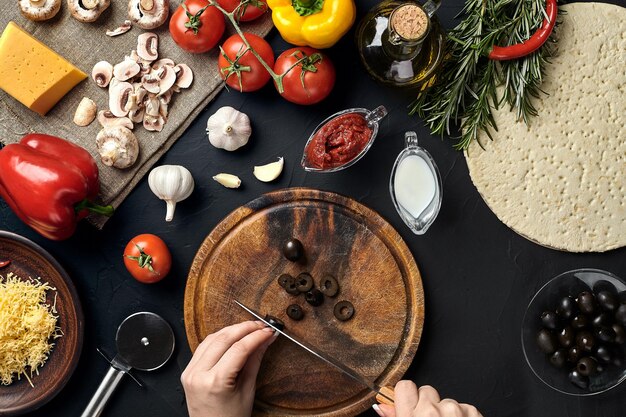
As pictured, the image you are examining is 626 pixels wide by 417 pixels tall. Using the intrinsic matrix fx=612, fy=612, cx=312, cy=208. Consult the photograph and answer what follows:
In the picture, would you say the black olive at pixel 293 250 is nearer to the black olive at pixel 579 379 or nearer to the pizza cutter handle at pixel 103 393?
the pizza cutter handle at pixel 103 393

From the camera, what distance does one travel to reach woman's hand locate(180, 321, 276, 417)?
2.03m

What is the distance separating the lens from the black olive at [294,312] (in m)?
2.23

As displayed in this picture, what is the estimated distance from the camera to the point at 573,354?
88.7 inches

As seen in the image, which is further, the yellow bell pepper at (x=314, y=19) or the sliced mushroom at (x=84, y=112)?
the sliced mushroom at (x=84, y=112)

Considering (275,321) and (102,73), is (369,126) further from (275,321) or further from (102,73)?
(102,73)

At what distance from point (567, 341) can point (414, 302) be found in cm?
57

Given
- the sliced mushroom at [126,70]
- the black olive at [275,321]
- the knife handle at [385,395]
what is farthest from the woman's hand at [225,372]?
the sliced mushroom at [126,70]

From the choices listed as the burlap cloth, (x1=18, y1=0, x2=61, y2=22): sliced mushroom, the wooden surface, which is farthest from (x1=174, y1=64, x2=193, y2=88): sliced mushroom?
the wooden surface

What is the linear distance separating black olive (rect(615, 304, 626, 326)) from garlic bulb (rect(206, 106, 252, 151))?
1.51m

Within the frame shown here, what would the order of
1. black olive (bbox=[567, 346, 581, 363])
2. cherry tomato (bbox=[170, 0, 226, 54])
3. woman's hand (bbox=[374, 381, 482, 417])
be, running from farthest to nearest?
black olive (bbox=[567, 346, 581, 363]) < cherry tomato (bbox=[170, 0, 226, 54]) < woman's hand (bbox=[374, 381, 482, 417])

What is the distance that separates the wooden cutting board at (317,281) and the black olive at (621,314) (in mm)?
708

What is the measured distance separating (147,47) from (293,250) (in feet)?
3.04

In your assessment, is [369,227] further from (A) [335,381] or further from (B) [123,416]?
(B) [123,416]

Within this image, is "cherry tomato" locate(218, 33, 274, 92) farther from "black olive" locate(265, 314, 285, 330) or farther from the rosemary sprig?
"black olive" locate(265, 314, 285, 330)
